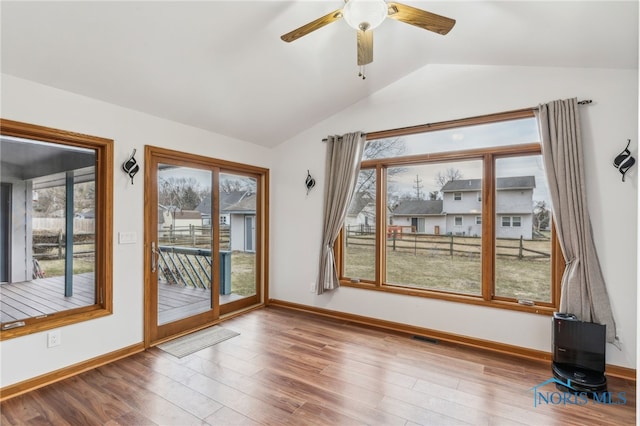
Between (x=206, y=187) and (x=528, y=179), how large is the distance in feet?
12.0

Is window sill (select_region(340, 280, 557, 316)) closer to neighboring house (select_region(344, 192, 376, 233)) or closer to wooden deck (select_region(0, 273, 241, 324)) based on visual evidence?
neighboring house (select_region(344, 192, 376, 233))

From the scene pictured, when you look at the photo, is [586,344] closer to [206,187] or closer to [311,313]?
[311,313]

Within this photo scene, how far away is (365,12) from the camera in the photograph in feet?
5.99

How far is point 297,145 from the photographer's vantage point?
459 cm

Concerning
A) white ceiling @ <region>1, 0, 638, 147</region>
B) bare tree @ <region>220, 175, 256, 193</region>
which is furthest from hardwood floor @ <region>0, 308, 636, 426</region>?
white ceiling @ <region>1, 0, 638, 147</region>

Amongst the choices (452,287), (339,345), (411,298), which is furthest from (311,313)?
(452,287)

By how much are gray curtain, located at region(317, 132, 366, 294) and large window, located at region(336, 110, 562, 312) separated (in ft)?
0.64

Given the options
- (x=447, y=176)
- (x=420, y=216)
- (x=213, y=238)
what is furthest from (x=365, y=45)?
(x=213, y=238)

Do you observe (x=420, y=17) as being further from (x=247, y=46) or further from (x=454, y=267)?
(x=454, y=267)

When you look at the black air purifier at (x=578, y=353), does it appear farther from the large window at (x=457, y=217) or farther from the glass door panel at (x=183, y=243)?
the glass door panel at (x=183, y=243)

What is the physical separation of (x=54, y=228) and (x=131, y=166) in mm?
834

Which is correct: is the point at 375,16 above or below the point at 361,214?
above

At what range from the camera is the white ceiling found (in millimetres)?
2125

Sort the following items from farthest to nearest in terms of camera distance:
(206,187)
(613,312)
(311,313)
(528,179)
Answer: (311,313), (206,187), (528,179), (613,312)
